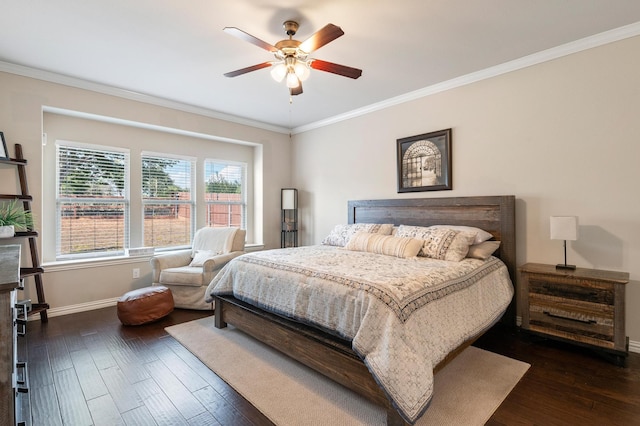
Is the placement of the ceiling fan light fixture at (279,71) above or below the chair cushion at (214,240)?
above

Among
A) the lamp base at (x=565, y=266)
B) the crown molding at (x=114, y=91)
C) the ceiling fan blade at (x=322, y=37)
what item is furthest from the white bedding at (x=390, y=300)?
the crown molding at (x=114, y=91)

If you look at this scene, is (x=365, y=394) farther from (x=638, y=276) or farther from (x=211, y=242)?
(x=211, y=242)

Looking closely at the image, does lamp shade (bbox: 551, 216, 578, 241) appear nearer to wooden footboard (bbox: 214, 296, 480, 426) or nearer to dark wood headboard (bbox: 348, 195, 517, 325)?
dark wood headboard (bbox: 348, 195, 517, 325)

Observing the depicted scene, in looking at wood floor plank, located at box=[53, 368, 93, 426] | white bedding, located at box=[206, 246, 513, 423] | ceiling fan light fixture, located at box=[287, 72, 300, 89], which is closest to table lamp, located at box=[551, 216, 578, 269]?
white bedding, located at box=[206, 246, 513, 423]

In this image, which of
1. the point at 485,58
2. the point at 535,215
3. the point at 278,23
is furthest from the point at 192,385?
the point at 485,58

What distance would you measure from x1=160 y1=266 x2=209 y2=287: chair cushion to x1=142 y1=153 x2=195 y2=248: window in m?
1.01

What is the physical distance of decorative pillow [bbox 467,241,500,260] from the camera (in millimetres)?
3098

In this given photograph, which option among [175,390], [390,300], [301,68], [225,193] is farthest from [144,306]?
[301,68]

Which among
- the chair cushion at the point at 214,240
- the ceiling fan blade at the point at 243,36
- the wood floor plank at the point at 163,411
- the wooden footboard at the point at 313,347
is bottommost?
the wood floor plank at the point at 163,411

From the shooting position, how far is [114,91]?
396 centimetres

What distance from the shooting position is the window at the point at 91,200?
13.0ft

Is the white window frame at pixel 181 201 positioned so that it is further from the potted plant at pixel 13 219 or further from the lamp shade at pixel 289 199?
the lamp shade at pixel 289 199

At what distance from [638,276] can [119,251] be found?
5718mm

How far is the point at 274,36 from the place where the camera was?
110 inches
